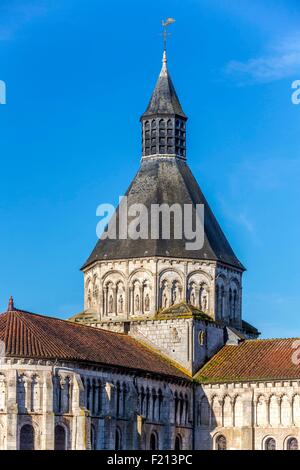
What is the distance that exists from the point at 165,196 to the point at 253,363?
15.1 m

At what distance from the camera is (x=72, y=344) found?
306 ft

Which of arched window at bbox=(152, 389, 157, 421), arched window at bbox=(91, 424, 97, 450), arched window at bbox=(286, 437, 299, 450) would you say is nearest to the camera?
arched window at bbox=(91, 424, 97, 450)

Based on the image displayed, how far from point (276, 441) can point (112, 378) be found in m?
13.9

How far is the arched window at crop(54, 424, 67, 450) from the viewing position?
88.2 m

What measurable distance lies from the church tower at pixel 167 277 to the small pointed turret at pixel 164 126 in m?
0.08

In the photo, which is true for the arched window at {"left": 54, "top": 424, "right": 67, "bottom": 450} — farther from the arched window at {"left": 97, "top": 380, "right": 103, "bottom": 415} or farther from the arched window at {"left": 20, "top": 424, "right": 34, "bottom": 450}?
the arched window at {"left": 97, "top": 380, "right": 103, "bottom": 415}

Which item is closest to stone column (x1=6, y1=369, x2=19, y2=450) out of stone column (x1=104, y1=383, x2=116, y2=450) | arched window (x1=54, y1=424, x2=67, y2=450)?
arched window (x1=54, y1=424, x2=67, y2=450)

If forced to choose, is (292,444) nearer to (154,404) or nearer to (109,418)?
(154,404)

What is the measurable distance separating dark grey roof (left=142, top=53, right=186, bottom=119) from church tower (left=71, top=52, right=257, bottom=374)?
13cm

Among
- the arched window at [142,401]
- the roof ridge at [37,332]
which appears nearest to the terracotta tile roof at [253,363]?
the arched window at [142,401]
